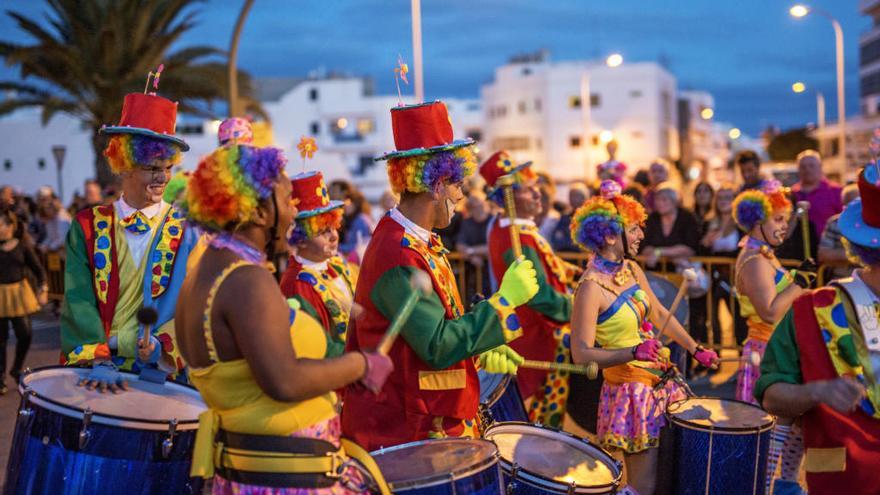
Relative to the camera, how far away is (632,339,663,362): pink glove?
4656mm

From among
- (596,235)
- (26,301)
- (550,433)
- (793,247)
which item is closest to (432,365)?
(550,433)

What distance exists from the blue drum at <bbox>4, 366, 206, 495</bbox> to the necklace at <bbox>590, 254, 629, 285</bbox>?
2597 millimetres

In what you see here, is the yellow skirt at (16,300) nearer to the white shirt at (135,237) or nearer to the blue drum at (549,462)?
the white shirt at (135,237)

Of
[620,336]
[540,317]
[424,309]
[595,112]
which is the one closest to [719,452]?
[620,336]

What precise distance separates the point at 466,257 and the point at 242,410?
8959 millimetres

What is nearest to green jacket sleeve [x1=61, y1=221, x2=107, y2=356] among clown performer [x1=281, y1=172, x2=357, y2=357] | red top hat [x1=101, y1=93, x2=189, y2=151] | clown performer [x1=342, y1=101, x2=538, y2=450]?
red top hat [x1=101, y1=93, x2=189, y2=151]

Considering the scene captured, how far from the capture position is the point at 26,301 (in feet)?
32.8

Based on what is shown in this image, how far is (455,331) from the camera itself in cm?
367

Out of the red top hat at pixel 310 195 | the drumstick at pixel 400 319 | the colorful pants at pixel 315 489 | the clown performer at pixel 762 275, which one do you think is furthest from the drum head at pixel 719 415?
the red top hat at pixel 310 195

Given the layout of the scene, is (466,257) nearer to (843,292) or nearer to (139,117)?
(139,117)

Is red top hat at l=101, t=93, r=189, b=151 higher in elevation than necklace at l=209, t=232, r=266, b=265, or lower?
higher

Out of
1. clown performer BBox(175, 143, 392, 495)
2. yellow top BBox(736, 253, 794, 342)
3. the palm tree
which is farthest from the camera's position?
the palm tree

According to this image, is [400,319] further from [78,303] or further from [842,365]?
[78,303]

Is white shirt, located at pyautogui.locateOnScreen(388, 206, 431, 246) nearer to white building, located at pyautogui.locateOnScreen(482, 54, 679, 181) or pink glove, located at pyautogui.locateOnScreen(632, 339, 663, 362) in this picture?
pink glove, located at pyautogui.locateOnScreen(632, 339, 663, 362)
